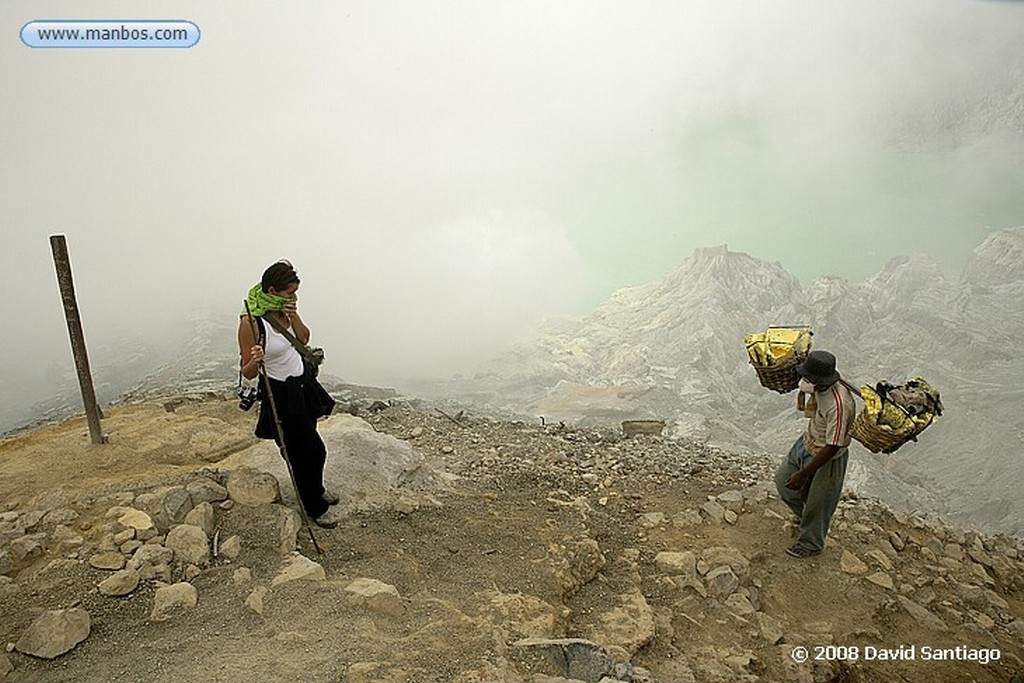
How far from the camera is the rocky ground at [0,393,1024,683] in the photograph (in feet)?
8.45

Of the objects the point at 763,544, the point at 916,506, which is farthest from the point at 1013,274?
the point at 763,544

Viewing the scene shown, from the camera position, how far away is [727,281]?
9.87m

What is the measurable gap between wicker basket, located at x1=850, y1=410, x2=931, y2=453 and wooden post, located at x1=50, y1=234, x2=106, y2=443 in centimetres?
445

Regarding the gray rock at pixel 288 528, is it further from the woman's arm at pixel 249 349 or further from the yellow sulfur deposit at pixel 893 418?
the yellow sulfur deposit at pixel 893 418

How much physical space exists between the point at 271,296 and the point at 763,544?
3034 mm

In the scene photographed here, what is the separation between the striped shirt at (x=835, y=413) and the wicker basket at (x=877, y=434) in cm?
4

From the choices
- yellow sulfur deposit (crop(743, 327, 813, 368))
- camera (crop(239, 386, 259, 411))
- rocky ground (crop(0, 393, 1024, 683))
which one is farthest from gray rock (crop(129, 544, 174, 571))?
yellow sulfur deposit (crop(743, 327, 813, 368))

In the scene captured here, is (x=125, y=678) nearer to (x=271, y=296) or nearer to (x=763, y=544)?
(x=271, y=296)

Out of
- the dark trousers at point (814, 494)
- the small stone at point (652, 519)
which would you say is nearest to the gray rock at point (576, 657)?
the small stone at point (652, 519)

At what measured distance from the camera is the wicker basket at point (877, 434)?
318cm

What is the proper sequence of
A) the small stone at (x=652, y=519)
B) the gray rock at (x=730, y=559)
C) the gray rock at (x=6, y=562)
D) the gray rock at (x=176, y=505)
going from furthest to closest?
the small stone at (x=652, y=519), the gray rock at (x=730, y=559), the gray rock at (x=176, y=505), the gray rock at (x=6, y=562)

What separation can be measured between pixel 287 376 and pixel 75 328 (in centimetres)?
207

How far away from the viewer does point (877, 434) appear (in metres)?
3.22

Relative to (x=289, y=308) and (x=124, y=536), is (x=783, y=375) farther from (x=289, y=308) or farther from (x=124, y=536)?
(x=124, y=536)
